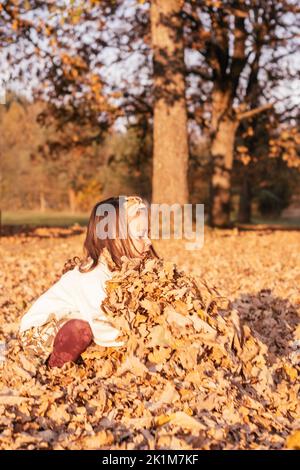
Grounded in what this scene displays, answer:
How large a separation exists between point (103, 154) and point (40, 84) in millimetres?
26329

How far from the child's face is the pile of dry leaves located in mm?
126

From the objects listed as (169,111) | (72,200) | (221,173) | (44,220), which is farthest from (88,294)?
(72,200)

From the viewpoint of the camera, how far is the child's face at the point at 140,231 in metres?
4.14

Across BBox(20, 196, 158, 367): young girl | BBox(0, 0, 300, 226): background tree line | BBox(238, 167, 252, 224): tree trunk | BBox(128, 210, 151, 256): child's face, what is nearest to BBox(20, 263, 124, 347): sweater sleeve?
BBox(20, 196, 158, 367): young girl

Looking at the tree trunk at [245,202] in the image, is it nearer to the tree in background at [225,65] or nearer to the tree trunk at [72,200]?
the tree in background at [225,65]

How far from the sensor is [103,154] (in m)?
42.7

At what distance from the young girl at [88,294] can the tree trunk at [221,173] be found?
13.2 metres

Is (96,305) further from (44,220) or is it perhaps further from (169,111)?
(44,220)

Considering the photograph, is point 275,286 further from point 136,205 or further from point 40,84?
point 40,84

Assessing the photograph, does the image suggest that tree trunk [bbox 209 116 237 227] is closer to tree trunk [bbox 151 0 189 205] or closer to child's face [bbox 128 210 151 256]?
tree trunk [bbox 151 0 189 205]

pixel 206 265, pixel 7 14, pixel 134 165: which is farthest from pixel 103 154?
pixel 206 265

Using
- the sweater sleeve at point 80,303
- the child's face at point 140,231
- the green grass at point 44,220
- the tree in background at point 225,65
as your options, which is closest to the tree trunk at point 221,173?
the tree in background at point 225,65

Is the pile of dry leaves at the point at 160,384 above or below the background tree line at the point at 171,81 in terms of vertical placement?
below

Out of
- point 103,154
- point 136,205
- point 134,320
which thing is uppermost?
point 103,154
